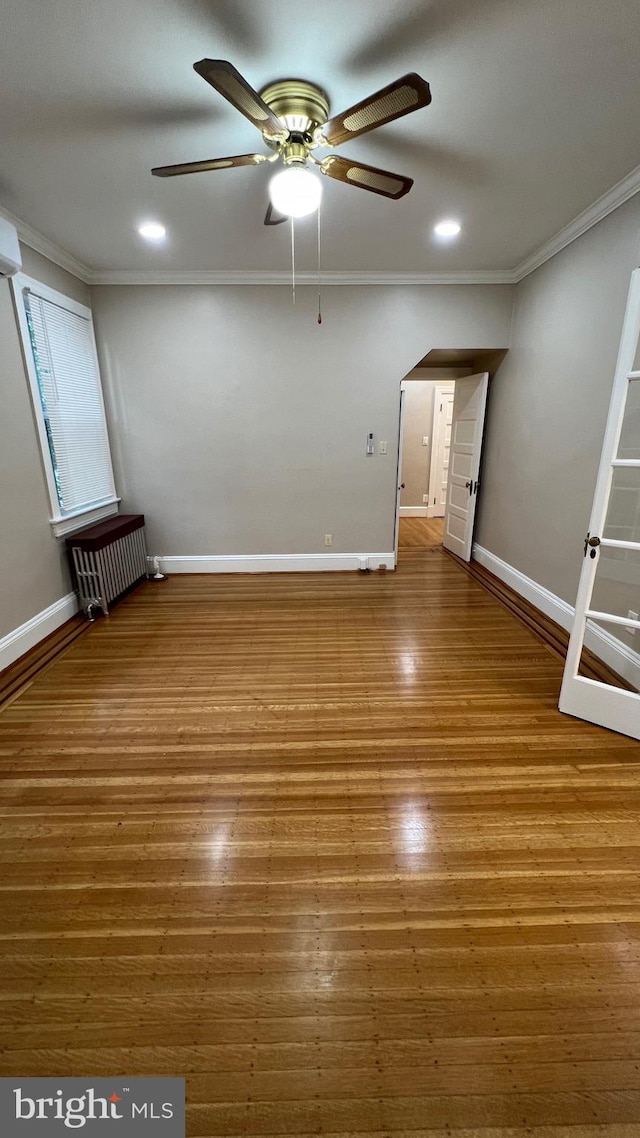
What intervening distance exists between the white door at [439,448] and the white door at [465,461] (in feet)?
5.03

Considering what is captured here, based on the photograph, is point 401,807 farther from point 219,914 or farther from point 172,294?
point 172,294

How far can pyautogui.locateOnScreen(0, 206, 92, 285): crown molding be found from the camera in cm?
307

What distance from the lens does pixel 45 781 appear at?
205 cm

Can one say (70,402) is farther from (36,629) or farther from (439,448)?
(439,448)

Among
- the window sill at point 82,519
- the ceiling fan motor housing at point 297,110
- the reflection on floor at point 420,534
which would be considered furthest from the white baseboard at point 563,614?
the window sill at point 82,519

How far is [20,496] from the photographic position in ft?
10.5

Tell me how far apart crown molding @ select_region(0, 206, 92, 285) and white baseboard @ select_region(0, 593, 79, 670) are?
8.95 feet

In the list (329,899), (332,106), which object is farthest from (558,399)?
(329,899)

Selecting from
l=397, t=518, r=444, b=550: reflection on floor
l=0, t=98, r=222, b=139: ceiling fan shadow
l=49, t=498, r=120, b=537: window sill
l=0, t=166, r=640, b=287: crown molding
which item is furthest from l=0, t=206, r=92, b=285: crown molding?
l=397, t=518, r=444, b=550: reflection on floor

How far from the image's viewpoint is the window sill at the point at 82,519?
3627mm

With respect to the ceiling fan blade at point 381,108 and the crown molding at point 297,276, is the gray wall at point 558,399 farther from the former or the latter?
the ceiling fan blade at point 381,108

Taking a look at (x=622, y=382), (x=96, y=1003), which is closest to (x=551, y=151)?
(x=622, y=382)

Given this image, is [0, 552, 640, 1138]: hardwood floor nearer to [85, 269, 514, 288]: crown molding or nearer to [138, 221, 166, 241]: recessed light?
[138, 221, 166, 241]: recessed light

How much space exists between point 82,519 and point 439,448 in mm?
5742
